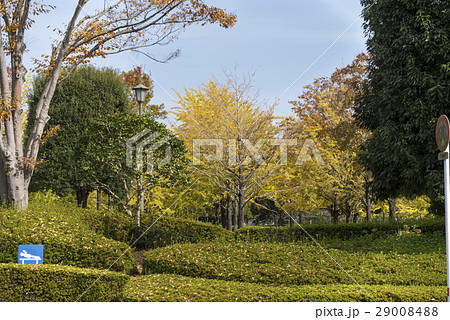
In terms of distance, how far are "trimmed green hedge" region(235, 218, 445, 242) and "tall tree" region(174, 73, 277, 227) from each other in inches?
80.5

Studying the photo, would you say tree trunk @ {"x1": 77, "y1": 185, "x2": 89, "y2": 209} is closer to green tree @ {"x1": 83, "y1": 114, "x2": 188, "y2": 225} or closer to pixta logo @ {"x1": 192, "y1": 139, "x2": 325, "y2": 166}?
green tree @ {"x1": 83, "y1": 114, "x2": 188, "y2": 225}

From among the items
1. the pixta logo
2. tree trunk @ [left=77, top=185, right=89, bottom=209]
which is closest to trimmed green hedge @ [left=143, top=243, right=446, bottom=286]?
the pixta logo

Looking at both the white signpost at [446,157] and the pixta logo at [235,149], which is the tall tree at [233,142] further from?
the white signpost at [446,157]

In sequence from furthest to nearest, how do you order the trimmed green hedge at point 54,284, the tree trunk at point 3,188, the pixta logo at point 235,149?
the pixta logo at point 235,149 → the tree trunk at point 3,188 → the trimmed green hedge at point 54,284

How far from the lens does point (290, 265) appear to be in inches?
267

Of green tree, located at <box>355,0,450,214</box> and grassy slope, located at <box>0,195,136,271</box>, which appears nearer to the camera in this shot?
grassy slope, located at <box>0,195,136,271</box>

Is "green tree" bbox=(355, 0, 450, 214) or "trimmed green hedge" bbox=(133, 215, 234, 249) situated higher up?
"green tree" bbox=(355, 0, 450, 214)

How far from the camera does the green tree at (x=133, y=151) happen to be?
1152 cm

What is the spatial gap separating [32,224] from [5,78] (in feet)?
13.6

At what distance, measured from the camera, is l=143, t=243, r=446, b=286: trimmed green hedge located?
639 centimetres

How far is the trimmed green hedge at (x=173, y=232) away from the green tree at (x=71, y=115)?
405cm

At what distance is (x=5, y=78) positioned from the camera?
10180 millimetres

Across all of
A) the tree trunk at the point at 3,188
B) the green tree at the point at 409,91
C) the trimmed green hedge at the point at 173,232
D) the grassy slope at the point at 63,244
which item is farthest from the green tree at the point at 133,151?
the green tree at the point at 409,91

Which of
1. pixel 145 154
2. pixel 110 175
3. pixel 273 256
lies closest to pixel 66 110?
pixel 110 175
